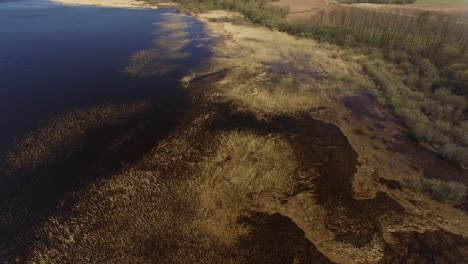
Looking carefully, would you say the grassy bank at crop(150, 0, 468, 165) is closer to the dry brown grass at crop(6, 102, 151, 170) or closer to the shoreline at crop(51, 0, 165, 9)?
the dry brown grass at crop(6, 102, 151, 170)

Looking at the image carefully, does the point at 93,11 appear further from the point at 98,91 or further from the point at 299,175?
the point at 299,175

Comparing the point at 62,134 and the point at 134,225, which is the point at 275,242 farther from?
the point at 62,134

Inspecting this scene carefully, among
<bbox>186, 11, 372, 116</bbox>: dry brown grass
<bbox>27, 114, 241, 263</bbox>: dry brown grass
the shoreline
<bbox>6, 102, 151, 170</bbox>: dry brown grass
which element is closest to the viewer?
<bbox>27, 114, 241, 263</bbox>: dry brown grass

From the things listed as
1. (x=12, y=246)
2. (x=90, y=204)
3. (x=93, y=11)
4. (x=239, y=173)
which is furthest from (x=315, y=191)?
(x=93, y=11)

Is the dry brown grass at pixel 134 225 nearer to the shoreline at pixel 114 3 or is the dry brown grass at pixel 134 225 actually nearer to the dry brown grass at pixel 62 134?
the dry brown grass at pixel 62 134

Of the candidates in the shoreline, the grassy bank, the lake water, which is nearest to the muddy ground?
the lake water

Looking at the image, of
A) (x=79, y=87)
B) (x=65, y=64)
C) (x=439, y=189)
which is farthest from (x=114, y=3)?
(x=439, y=189)
